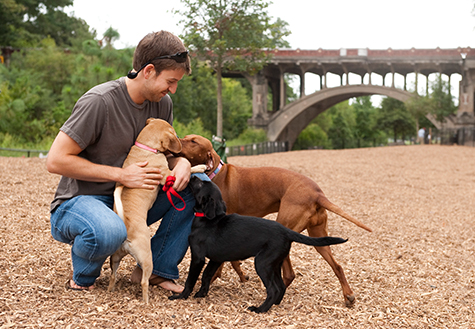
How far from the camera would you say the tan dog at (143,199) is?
2.83 meters

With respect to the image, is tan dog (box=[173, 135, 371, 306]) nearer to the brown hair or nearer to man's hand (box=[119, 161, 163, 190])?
man's hand (box=[119, 161, 163, 190])

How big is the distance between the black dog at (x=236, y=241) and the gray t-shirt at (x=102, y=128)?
0.54 m

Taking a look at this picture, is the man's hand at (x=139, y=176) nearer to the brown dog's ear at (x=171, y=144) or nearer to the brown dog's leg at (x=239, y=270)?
the brown dog's ear at (x=171, y=144)

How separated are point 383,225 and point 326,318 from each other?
3.90 m

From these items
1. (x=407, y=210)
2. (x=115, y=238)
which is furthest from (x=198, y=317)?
(x=407, y=210)

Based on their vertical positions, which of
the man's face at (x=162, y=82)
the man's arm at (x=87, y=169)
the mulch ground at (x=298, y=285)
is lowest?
the mulch ground at (x=298, y=285)

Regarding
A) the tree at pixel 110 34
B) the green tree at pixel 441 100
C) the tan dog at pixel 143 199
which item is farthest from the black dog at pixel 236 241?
the green tree at pixel 441 100

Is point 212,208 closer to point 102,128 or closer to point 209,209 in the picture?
point 209,209

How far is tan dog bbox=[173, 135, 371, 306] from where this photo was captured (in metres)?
3.41

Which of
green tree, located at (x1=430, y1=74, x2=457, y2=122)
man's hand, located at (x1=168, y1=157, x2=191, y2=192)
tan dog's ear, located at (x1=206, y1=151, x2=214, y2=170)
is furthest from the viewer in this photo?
green tree, located at (x1=430, y1=74, x2=457, y2=122)

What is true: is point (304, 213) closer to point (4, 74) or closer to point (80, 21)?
point (4, 74)

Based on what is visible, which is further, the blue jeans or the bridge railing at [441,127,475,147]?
the bridge railing at [441,127,475,147]

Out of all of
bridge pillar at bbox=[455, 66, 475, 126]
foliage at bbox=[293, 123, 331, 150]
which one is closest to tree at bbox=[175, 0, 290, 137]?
bridge pillar at bbox=[455, 66, 475, 126]

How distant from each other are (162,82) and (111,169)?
25.0 inches
